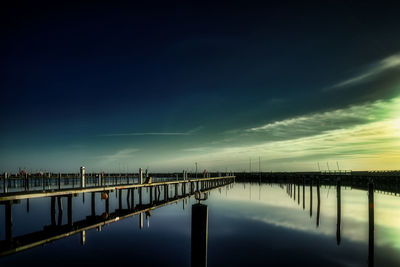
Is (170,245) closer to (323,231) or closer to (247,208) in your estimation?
(323,231)

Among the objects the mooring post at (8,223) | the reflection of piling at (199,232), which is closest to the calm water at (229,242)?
the mooring post at (8,223)

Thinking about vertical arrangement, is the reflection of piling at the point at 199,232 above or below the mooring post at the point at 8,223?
above

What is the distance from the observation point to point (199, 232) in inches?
304

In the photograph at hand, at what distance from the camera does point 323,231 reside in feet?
75.1

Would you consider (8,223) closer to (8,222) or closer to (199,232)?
(8,222)

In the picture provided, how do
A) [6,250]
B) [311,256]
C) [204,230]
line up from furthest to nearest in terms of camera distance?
1. [311,256]
2. [6,250]
3. [204,230]

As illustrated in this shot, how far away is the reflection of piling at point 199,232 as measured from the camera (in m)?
7.71

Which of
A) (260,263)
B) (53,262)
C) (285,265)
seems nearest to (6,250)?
(53,262)

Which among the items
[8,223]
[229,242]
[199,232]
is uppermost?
[199,232]

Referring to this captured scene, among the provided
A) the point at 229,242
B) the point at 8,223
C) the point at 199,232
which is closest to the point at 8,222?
the point at 8,223

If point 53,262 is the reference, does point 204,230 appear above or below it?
above

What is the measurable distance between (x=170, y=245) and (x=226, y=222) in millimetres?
9145

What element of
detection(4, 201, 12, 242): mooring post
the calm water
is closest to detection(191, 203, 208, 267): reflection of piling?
the calm water

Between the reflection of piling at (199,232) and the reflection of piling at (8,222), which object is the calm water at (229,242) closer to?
the reflection of piling at (8,222)
